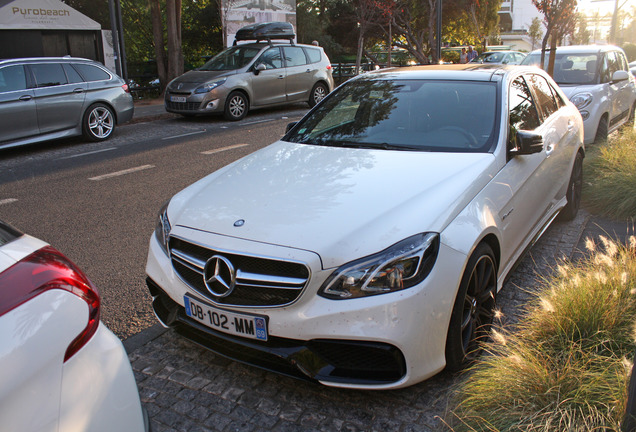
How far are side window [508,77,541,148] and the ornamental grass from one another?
1.15 metres

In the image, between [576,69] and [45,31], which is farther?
[45,31]

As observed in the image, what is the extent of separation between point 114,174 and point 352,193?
604 cm

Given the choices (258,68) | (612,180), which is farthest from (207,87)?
(612,180)

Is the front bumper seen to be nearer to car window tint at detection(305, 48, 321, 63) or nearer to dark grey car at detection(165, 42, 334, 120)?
dark grey car at detection(165, 42, 334, 120)

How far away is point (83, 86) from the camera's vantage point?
36.0 feet

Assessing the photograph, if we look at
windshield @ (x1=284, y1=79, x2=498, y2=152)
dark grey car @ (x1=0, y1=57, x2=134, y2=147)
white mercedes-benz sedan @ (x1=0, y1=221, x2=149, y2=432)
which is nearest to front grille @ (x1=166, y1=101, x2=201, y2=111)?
dark grey car @ (x1=0, y1=57, x2=134, y2=147)

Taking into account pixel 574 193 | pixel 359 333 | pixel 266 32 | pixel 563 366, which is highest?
pixel 266 32

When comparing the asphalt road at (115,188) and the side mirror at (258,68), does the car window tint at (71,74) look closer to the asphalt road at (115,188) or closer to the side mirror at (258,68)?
the asphalt road at (115,188)

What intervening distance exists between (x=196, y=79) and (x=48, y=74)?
399 centimetres

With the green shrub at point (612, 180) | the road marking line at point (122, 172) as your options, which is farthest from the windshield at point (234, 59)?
the green shrub at point (612, 180)

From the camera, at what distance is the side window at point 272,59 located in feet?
48.5

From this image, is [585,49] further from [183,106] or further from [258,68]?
[183,106]

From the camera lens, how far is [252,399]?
9.90 feet

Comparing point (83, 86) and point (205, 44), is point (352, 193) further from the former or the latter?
point (205, 44)
